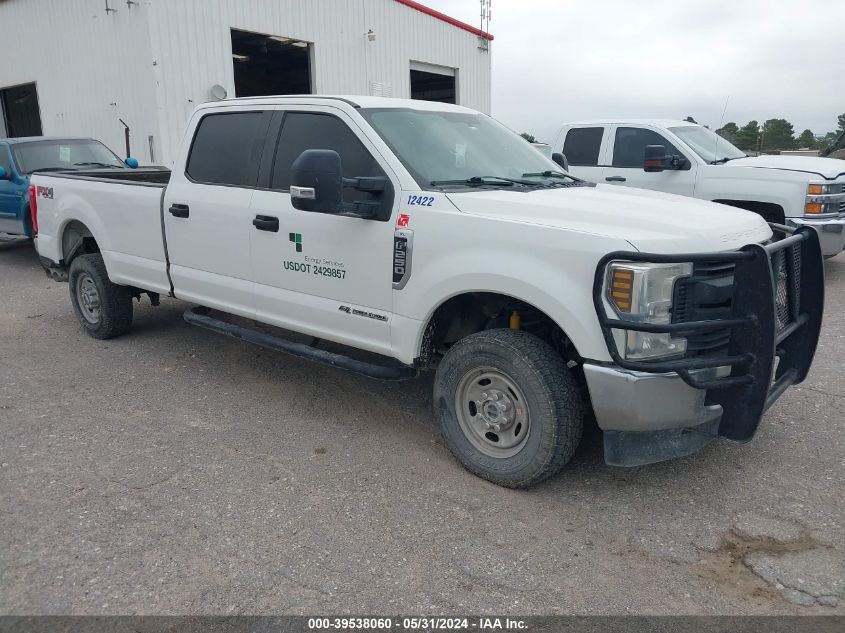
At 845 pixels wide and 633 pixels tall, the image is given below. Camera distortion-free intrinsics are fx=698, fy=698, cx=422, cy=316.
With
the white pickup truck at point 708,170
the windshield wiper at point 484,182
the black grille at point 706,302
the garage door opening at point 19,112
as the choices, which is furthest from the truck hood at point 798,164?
the garage door opening at point 19,112

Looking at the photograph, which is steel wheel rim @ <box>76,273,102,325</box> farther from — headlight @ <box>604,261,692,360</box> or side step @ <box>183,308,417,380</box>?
headlight @ <box>604,261,692,360</box>

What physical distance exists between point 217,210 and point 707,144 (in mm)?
6951

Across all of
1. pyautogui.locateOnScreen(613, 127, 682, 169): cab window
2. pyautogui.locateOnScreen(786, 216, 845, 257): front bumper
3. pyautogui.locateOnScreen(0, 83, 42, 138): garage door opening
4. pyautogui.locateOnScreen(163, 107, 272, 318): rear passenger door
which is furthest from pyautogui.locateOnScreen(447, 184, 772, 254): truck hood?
pyautogui.locateOnScreen(0, 83, 42, 138): garage door opening

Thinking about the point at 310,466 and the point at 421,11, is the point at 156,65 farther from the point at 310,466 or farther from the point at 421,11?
the point at 310,466

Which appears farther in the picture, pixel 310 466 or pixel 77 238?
pixel 77 238

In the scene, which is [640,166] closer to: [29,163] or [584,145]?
Result: [584,145]

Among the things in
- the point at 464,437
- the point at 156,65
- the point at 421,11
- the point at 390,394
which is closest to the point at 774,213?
the point at 390,394

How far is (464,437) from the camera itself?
3.82m

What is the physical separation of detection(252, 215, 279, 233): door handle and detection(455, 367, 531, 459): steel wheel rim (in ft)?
5.40

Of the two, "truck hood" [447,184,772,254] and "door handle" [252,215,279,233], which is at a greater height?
"truck hood" [447,184,772,254]

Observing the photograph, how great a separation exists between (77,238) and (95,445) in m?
2.96

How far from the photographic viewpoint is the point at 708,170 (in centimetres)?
855

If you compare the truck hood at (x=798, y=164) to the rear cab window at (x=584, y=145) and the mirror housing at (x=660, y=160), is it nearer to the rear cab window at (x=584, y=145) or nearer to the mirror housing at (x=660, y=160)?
the mirror housing at (x=660, y=160)

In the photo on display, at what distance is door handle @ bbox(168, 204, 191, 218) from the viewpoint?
5094 mm
